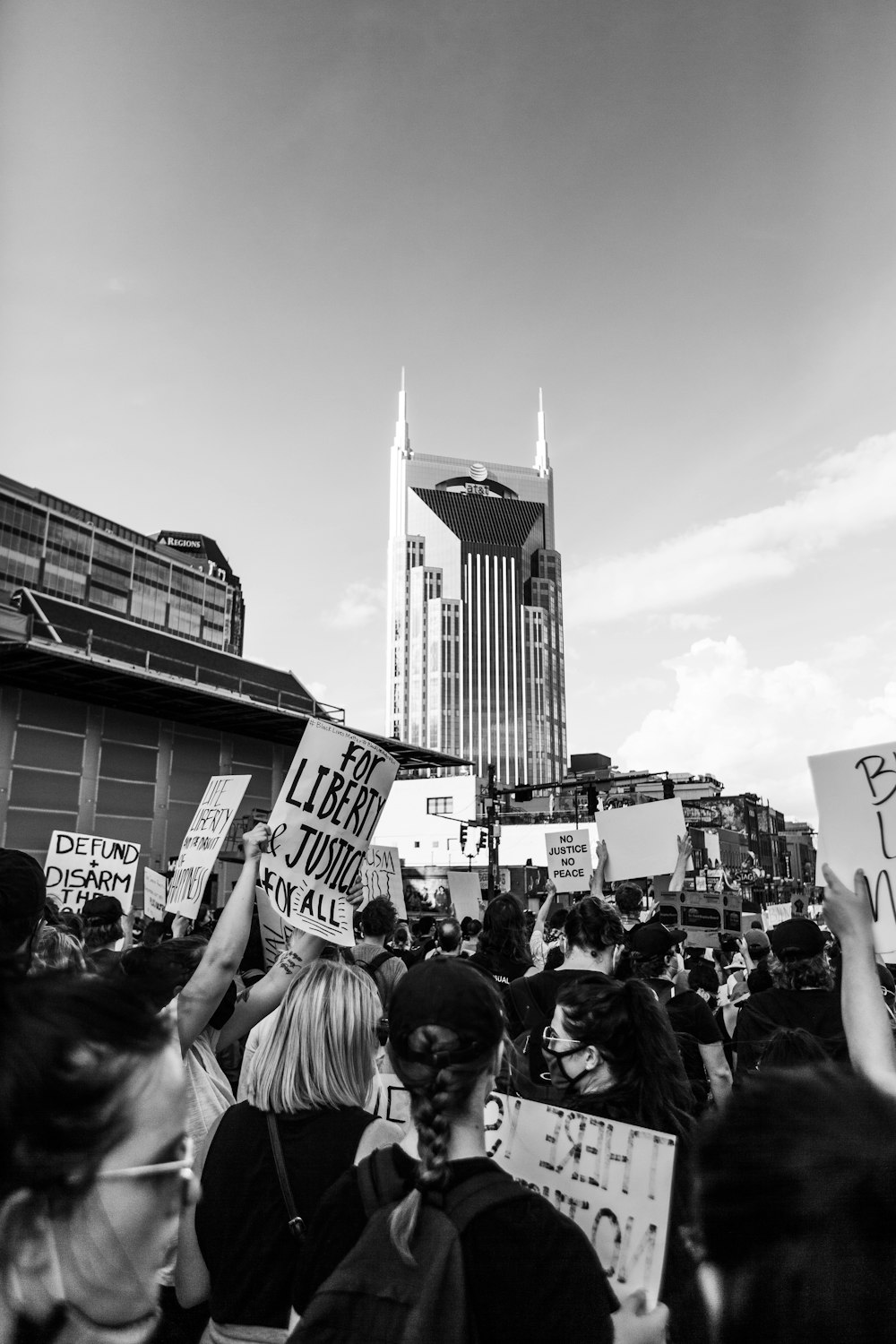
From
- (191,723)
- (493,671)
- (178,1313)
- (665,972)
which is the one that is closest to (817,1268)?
(178,1313)

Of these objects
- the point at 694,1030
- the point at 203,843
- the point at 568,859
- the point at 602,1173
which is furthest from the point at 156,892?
the point at 602,1173

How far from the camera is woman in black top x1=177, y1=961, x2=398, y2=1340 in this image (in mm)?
2453

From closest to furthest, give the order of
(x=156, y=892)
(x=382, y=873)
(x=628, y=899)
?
(x=628, y=899) → (x=382, y=873) → (x=156, y=892)

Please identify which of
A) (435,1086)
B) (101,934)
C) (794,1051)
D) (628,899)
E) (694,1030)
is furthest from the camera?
(628,899)

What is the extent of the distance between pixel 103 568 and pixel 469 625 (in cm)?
8885

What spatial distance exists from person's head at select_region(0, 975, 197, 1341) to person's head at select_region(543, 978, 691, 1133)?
1.94 metres

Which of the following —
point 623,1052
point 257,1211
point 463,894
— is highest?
point 463,894

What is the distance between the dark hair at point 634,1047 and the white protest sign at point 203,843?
4745 mm

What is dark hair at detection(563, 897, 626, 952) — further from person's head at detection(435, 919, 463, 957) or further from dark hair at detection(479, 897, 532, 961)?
person's head at detection(435, 919, 463, 957)

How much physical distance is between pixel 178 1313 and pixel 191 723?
104 ft

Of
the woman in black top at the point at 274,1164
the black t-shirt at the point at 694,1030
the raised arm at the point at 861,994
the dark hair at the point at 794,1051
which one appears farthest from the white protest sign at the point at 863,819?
the woman in black top at the point at 274,1164

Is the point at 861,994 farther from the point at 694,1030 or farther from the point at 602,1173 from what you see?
the point at 694,1030

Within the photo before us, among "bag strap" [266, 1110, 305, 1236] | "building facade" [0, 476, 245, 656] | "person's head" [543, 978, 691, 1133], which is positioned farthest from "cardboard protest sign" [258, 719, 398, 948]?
"building facade" [0, 476, 245, 656]

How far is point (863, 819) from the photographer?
379cm
